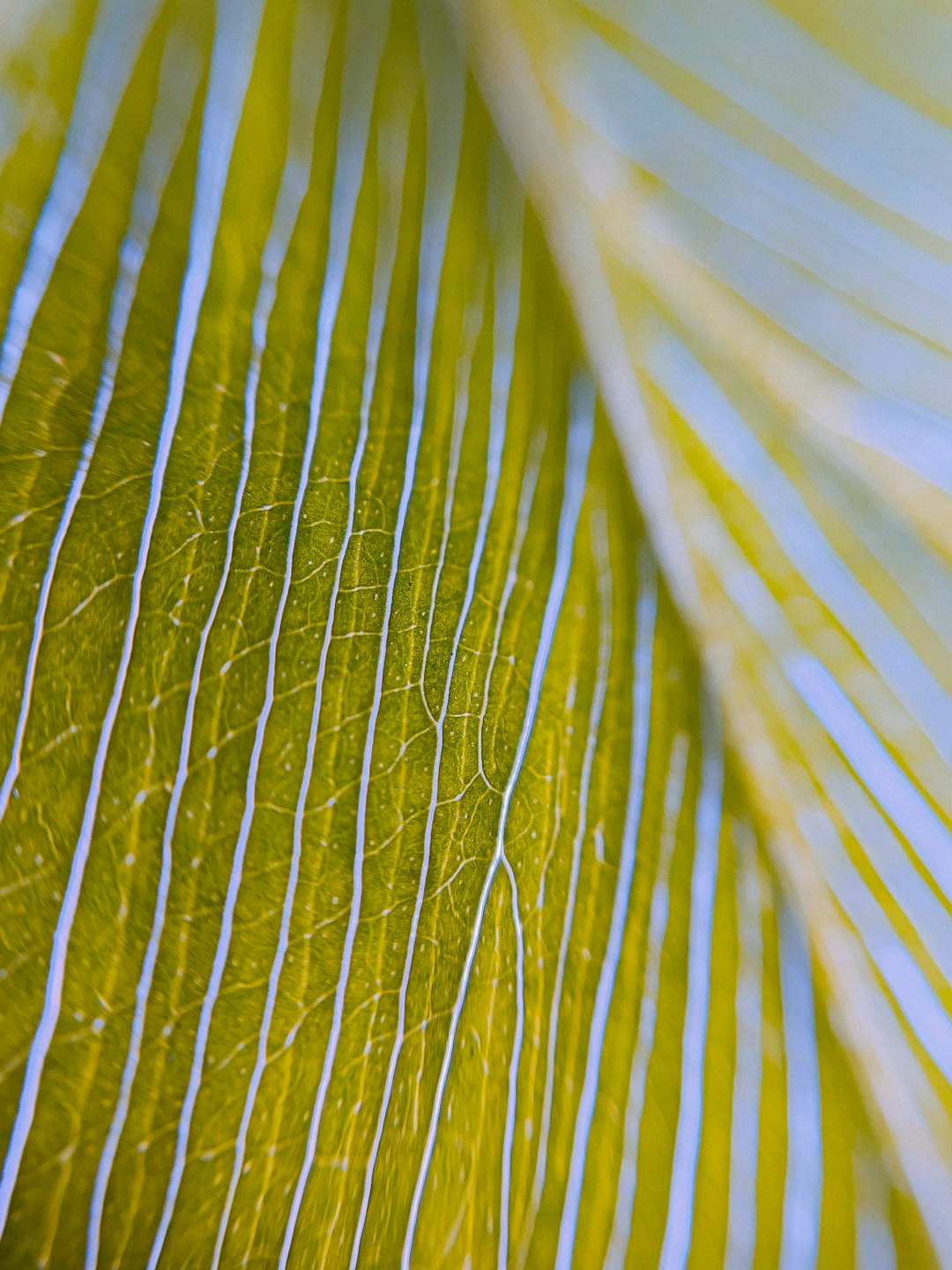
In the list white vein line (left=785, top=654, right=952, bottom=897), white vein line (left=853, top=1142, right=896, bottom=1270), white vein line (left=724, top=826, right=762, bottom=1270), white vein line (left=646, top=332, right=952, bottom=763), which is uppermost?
white vein line (left=646, top=332, right=952, bottom=763)

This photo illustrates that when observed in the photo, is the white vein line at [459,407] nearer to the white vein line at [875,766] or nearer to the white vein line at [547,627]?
the white vein line at [547,627]

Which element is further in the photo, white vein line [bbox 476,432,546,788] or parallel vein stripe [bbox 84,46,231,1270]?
white vein line [bbox 476,432,546,788]

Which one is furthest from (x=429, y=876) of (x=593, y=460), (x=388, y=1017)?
(x=593, y=460)

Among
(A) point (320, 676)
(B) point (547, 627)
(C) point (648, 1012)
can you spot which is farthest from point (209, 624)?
(C) point (648, 1012)

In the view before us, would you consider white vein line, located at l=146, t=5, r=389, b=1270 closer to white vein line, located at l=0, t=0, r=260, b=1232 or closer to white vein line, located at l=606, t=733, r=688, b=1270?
white vein line, located at l=0, t=0, r=260, b=1232

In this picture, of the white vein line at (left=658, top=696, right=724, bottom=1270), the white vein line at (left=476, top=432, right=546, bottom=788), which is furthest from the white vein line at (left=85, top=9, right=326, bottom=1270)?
the white vein line at (left=658, top=696, right=724, bottom=1270)

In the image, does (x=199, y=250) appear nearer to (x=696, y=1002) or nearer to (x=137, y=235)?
(x=137, y=235)

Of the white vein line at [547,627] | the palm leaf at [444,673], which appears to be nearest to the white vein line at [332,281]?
the palm leaf at [444,673]
